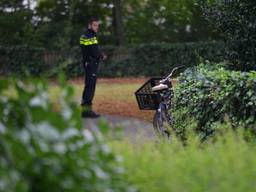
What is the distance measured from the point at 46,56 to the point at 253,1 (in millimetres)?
16723

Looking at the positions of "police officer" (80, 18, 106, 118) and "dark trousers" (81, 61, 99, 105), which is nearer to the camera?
"police officer" (80, 18, 106, 118)

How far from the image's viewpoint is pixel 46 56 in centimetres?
2566

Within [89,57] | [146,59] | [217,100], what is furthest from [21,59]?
[217,100]

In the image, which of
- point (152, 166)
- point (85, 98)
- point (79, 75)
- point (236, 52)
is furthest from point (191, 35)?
point (152, 166)

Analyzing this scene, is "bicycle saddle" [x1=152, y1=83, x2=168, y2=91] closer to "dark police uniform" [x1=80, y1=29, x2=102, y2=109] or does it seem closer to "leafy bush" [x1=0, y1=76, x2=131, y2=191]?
"dark police uniform" [x1=80, y1=29, x2=102, y2=109]

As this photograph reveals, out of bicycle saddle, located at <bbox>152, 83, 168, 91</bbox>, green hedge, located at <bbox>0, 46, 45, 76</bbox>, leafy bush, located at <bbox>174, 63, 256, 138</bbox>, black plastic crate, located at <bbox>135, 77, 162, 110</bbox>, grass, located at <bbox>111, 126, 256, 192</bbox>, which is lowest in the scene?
green hedge, located at <bbox>0, 46, 45, 76</bbox>

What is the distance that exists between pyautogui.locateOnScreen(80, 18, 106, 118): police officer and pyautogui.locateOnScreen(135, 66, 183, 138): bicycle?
96.6 inches

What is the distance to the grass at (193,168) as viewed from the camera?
3.86 metres

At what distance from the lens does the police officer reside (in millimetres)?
11938

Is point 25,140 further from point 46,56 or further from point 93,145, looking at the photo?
point 46,56

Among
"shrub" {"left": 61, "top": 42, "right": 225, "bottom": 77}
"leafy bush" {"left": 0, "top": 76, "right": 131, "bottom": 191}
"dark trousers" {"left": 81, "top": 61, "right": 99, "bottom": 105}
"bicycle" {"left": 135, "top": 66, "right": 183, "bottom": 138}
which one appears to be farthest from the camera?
"shrub" {"left": 61, "top": 42, "right": 225, "bottom": 77}

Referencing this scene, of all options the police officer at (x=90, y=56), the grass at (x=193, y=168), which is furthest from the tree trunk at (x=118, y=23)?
the grass at (x=193, y=168)

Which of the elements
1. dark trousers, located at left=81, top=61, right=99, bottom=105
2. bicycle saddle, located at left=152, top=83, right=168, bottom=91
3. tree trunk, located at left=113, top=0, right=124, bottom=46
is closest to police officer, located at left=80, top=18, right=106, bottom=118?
dark trousers, located at left=81, top=61, right=99, bottom=105

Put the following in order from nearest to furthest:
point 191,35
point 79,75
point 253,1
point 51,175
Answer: point 51,175 < point 253,1 < point 79,75 < point 191,35
